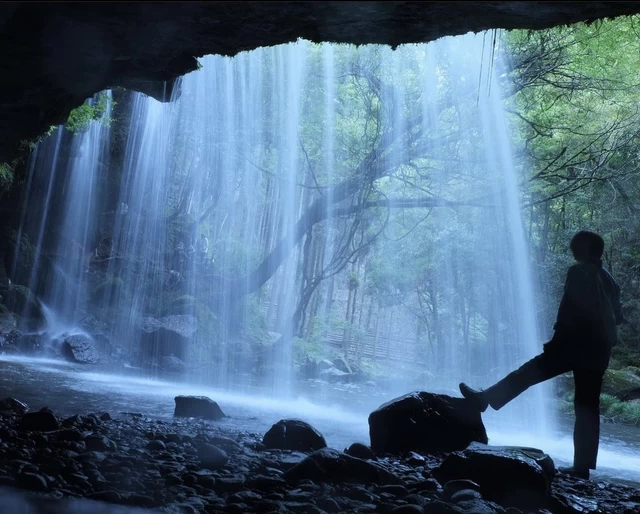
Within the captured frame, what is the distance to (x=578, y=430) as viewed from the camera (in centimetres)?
486

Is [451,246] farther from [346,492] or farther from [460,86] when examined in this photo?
[346,492]

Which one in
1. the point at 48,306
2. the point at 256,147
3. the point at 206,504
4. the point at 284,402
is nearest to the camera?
the point at 206,504

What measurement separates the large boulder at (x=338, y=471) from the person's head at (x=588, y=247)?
240 cm

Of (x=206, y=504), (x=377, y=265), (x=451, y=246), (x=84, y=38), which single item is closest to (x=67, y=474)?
(x=206, y=504)

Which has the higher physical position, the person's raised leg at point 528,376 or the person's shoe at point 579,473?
the person's raised leg at point 528,376

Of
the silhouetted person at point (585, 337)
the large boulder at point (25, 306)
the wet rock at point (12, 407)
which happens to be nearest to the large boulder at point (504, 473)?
the silhouetted person at point (585, 337)

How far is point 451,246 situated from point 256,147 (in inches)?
307

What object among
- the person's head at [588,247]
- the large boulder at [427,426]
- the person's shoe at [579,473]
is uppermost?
the person's head at [588,247]

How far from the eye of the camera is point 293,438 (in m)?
5.63

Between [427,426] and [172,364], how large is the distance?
11865 millimetres

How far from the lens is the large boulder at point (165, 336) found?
16.7 meters

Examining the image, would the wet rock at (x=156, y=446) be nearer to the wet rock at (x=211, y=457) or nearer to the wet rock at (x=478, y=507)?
the wet rock at (x=211, y=457)

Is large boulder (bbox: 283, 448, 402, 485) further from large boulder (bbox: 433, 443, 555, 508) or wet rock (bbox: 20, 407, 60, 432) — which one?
wet rock (bbox: 20, 407, 60, 432)

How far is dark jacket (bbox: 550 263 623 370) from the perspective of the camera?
471 cm
